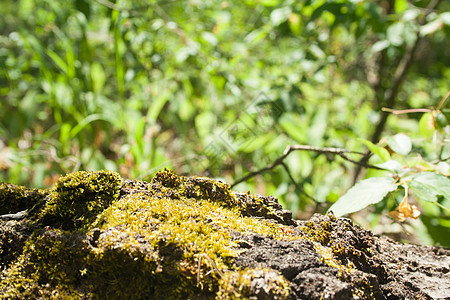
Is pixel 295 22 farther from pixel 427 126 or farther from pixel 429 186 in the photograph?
pixel 429 186

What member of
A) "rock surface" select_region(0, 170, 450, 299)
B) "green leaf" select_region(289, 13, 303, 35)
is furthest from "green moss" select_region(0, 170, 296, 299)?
"green leaf" select_region(289, 13, 303, 35)

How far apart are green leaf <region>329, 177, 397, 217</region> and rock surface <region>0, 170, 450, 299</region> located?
35mm

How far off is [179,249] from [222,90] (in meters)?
1.85

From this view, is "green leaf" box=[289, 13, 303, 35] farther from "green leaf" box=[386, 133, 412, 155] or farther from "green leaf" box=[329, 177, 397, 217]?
"green leaf" box=[329, 177, 397, 217]

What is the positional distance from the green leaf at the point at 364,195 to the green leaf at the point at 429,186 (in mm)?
55

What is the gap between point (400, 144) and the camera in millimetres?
1090

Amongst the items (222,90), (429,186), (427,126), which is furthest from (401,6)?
(429,186)

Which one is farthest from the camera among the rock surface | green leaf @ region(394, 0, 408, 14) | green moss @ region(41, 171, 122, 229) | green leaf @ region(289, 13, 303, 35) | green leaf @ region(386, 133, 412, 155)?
green leaf @ region(289, 13, 303, 35)

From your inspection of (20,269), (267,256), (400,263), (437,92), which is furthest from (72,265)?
(437,92)

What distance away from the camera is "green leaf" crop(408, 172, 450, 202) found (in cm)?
90

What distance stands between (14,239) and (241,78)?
75.6 inches

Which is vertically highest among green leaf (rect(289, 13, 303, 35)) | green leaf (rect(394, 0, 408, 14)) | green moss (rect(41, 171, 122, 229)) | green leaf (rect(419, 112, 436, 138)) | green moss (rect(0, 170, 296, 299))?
green leaf (rect(289, 13, 303, 35))

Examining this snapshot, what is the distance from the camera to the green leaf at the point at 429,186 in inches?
35.2

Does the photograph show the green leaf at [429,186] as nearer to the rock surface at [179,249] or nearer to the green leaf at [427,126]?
the rock surface at [179,249]
